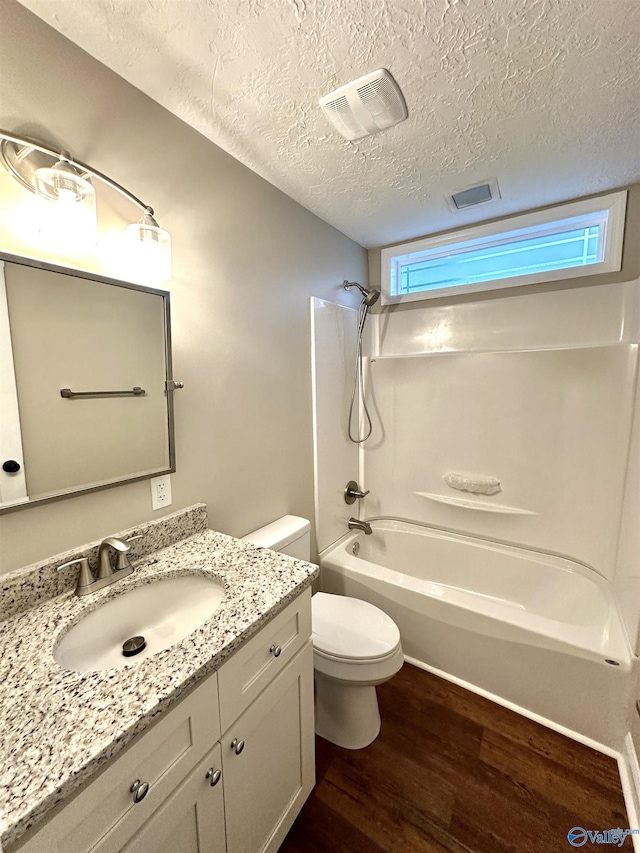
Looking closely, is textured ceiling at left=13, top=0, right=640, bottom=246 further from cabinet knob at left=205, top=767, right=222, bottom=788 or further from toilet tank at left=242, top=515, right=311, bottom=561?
cabinet knob at left=205, top=767, right=222, bottom=788

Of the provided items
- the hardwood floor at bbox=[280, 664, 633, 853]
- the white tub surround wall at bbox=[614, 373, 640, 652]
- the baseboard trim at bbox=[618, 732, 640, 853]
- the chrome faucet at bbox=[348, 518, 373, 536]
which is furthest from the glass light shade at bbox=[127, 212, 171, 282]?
the baseboard trim at bbox=[618, 732, 640, 853]

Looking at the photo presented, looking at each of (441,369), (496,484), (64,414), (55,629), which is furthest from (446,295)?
(55,629)

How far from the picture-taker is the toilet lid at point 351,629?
1.39 meters

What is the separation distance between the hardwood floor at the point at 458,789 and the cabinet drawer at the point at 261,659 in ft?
2.34

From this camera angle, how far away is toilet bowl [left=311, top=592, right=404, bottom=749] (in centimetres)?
136

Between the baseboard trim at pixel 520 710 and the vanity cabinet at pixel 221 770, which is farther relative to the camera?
the baseboard trim at pixel 520 710

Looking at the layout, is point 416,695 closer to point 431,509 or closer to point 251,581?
point 431,509

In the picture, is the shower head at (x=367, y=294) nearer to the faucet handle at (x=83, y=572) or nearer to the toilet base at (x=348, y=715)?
the faucet handle at (x=83, y=572)

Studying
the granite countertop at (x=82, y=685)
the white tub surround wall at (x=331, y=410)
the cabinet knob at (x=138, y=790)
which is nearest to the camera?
the granite countertop at (x=82, y=685)

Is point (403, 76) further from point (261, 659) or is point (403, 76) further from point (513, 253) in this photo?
point (261, 659)

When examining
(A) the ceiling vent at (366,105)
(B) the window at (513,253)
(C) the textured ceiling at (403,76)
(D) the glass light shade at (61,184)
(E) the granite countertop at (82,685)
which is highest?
(C) the textured ceiling at (403,76)

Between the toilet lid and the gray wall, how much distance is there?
512mm

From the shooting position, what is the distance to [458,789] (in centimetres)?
130

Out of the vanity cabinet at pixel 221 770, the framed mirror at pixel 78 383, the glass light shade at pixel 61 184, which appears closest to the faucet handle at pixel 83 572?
the framed mirror at pixel 78 383
